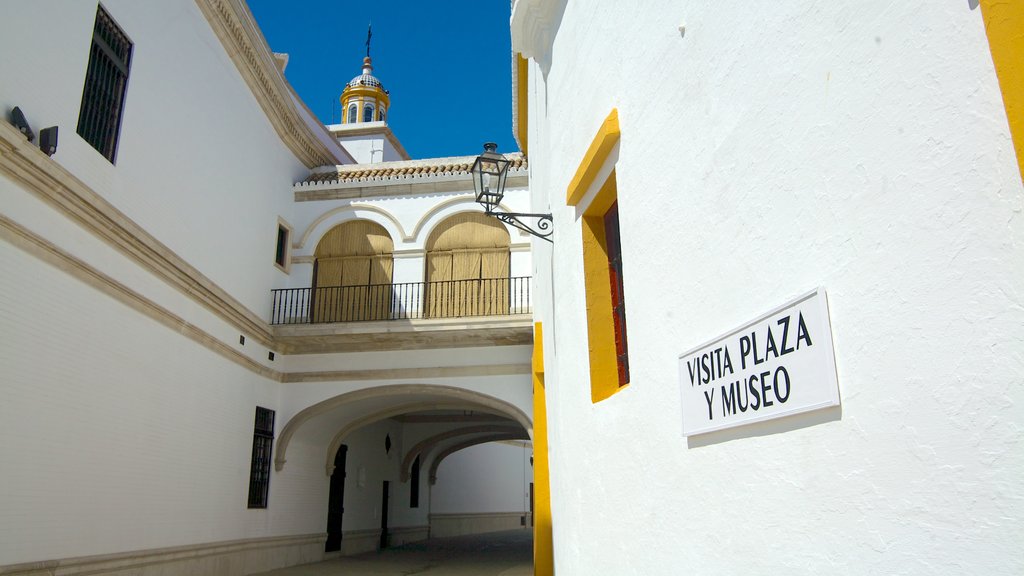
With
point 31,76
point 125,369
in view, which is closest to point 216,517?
point 125,369

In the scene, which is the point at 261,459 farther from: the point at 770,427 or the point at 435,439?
the point at 770,427

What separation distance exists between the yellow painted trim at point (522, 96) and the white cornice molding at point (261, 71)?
4726 mm

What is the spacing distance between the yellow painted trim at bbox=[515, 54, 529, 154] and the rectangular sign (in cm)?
581

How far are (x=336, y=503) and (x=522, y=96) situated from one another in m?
10.1

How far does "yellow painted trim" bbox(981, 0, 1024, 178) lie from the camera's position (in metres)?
1.48

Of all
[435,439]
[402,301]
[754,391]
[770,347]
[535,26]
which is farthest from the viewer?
[435,439]

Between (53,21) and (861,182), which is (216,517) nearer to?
(53,21)

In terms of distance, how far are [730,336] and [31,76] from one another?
7.40m

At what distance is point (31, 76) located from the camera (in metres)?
7.30

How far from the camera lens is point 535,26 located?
18.8 feet

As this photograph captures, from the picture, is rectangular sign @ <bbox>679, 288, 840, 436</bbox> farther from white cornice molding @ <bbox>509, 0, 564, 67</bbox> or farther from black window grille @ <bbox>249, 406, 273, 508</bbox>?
black window grille @ <bbox>249, 406, 273, 508</bbox>

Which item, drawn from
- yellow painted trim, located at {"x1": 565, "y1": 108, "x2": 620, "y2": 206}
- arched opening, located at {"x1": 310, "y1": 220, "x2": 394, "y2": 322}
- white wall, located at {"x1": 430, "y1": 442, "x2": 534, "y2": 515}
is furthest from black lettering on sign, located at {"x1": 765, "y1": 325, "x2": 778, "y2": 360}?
white wall, located at {"x1": 430, "y1": 442, "x2": 534, "y2": 515}

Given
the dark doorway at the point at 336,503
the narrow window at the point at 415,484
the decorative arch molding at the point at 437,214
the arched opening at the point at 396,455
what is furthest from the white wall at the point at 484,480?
the decorative arch molding at the point at 437,214

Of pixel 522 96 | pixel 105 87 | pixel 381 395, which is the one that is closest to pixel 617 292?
pixel 522 96
